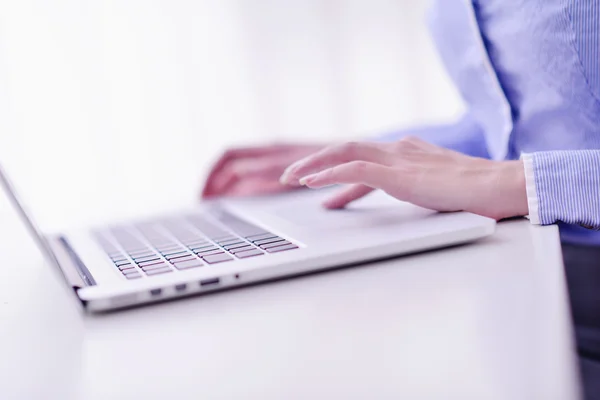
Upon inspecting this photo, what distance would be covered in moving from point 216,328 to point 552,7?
1.49 ft

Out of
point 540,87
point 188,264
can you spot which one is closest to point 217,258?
point 188,264

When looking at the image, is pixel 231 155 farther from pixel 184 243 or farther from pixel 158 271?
pixel 158 271

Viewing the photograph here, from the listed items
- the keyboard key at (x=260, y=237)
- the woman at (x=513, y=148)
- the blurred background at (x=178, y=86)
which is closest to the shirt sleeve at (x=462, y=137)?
the woman at (x=513, y=148)

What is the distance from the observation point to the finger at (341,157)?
2.00 feet

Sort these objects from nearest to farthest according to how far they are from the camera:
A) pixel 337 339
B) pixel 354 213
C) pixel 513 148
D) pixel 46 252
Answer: pixel 337 339 → pixel 46 252 → pixel 354 213 → pixel 513 148

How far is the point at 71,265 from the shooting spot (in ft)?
1.84

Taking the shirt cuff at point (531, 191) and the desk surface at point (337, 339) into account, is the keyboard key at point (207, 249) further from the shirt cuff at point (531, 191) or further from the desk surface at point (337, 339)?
the shirt cuff at point (531, 191)

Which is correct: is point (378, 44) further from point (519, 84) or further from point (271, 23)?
point (519, 84)

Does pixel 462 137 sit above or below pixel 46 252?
below

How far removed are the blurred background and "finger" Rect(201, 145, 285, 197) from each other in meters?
0.42

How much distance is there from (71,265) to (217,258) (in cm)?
15

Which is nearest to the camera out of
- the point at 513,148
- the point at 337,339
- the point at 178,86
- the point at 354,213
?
the point at 337,339

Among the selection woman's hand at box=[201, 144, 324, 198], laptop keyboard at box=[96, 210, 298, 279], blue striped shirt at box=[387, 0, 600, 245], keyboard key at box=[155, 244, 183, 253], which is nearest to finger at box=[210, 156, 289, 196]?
woman's hand at box=[201, 144, 324, 198]

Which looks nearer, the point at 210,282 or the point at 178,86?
the point at 210,282
